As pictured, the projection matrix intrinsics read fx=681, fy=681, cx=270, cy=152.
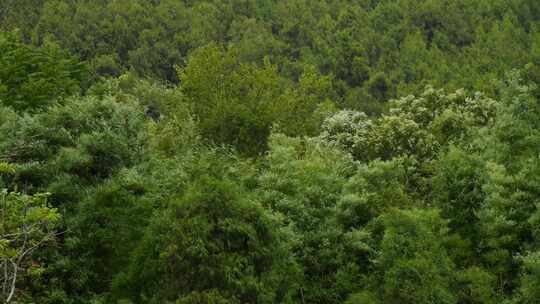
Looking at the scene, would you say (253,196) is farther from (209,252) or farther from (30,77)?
(30,77)

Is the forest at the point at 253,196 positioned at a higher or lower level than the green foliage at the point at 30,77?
higher

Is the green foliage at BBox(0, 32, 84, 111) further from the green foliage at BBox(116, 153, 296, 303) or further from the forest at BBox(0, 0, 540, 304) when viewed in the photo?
the green foliage at BBox(116, 153, 296, 303)

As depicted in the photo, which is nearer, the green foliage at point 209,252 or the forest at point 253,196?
the green foliage at point 209,252

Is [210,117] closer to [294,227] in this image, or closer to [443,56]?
[294,227]

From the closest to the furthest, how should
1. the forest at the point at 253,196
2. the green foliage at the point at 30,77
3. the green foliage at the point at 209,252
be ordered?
the green foliage at the point at 209,252
the forest at the point at 253,196
the green foliage at the point at 30,77

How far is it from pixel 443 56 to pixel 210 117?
9987 centimetres

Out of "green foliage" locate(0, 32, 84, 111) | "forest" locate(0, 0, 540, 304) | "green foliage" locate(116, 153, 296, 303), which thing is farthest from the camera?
"green foliage" locate(0, 32, 84, 111)

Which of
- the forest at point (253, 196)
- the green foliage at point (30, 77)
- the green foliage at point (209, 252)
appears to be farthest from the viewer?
the green foliage at point (30, 77)

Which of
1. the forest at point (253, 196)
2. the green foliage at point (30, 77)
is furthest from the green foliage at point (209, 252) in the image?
the green foliage at point (30, 77)

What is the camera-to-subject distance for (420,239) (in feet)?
83.1

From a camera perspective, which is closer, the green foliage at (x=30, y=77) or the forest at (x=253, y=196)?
the forest at (x=253, y=196)

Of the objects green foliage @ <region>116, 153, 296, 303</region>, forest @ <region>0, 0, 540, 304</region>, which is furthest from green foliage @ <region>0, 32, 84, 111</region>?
green foliage @ <region>116, 153, 296, 303</region>

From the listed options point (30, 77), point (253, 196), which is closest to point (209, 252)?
point (253, 196)

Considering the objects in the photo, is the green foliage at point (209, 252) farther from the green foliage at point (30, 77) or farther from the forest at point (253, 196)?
the green foliage at point (30, 77)
